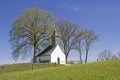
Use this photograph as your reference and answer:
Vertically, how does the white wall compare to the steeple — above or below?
below

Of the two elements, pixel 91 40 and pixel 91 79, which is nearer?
pixel 91 79

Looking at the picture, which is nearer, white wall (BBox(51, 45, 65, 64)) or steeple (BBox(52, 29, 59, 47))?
white wall (BBox(51, 45, 65, 64))

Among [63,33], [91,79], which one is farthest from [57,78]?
[63,33]

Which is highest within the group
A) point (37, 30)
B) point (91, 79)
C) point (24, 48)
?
A: point (37, 30)

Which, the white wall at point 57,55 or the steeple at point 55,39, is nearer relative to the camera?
the white wall at point 57,55

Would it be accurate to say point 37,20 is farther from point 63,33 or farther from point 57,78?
point 57,78

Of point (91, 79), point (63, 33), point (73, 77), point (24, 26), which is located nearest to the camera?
point (91, 79)

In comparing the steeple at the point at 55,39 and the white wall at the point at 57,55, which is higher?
the steeple at the point at 55,39

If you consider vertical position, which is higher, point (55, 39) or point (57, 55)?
point (55, 39)

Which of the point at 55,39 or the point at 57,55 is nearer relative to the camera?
the point at 57,55

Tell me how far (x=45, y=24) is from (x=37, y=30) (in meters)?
2.73

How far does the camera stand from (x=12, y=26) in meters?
77.4

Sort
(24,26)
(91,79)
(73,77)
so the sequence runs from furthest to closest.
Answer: (24,26) < (73,77) < (91,79)

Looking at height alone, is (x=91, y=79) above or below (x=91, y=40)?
below
